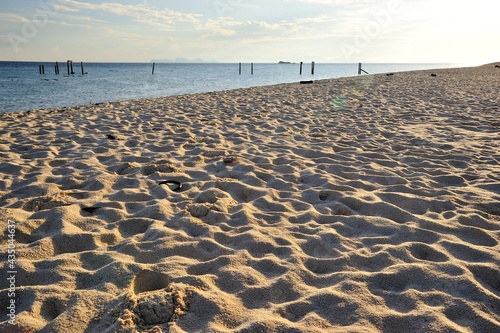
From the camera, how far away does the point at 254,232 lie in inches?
104

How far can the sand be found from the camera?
5.87 feet

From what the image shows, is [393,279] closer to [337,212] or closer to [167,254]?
[337,212]

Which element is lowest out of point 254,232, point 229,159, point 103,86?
point 254,232

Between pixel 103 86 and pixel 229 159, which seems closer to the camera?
pixel 229 159

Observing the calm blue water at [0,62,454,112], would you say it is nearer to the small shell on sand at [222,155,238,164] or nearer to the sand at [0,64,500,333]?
the sand at [0,64,500,333]

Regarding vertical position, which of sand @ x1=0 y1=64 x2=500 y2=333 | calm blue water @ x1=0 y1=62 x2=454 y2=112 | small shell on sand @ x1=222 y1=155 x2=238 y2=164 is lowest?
sand @ x1=0 y1=64 x2=500 y2=333

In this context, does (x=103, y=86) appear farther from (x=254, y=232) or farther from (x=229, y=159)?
(x=254, y=232)

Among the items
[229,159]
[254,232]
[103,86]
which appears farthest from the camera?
[103,86]

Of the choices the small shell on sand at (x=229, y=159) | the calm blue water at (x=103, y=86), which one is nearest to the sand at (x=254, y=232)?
the small shell on sand at (x=229, y=159)

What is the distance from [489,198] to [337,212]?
1489 mm

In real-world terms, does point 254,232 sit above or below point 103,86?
below

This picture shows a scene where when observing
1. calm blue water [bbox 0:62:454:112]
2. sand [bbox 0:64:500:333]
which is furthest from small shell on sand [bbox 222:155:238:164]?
calm blue water [bbox 0:62:454:112]

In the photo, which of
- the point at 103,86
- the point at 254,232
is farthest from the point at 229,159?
the point at 103,86

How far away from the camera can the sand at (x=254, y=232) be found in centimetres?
179
